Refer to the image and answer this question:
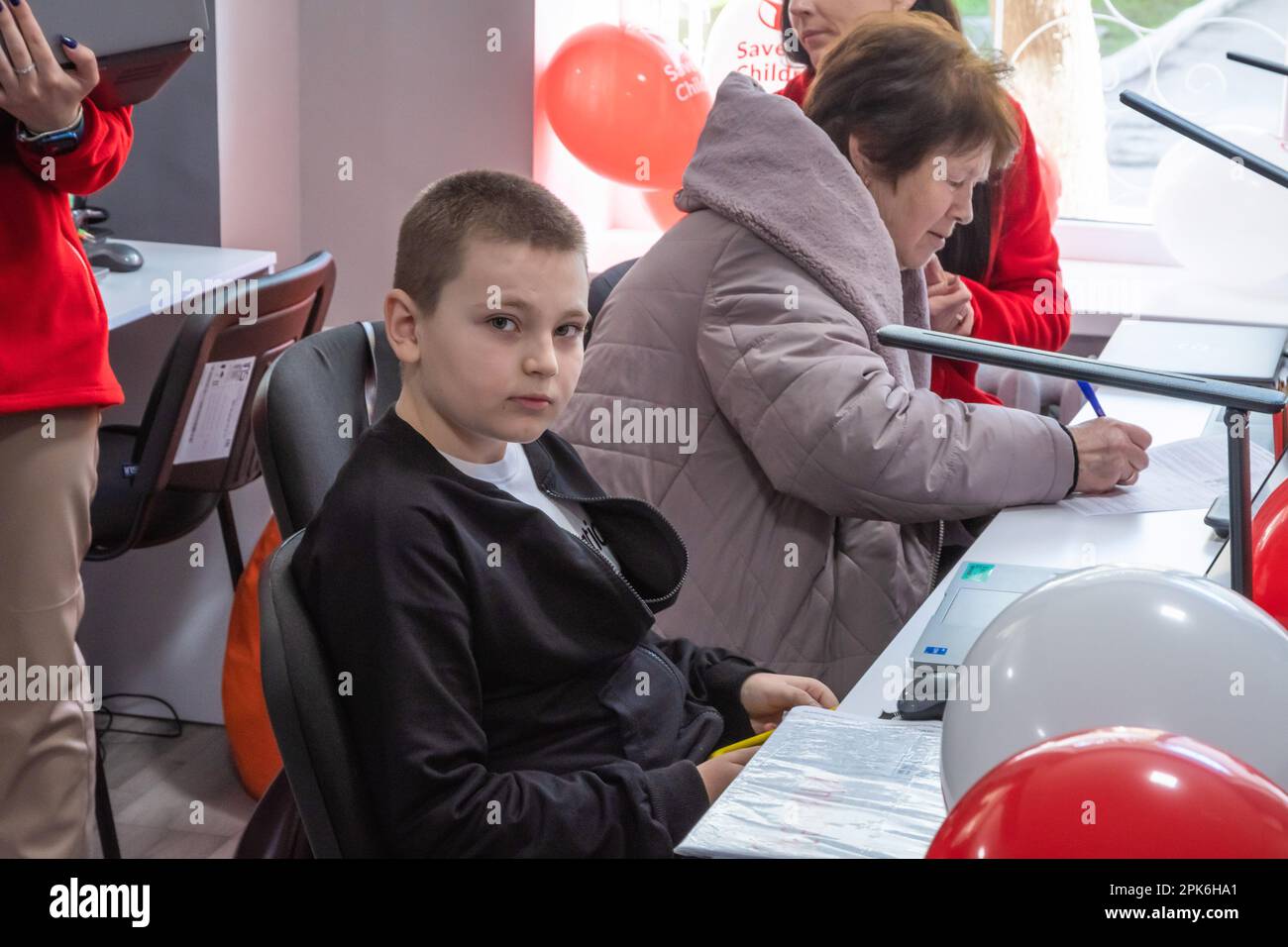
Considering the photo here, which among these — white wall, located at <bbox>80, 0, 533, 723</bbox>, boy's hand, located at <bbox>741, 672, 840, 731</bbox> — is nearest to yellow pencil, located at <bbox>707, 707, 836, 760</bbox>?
boy's hand, located at <bbox>741, 672, 840, 731</bbox>

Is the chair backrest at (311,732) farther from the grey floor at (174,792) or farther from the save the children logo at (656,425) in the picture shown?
the grey floor at (174,792)

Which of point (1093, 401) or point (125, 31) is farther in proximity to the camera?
point (1093, 401)

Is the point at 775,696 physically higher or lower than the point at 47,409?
lower

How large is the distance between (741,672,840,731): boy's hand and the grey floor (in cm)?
122

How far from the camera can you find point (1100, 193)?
3.39 meters

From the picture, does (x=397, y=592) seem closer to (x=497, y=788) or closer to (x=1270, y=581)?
(x=497, y=788)

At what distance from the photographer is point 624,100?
3.04 m

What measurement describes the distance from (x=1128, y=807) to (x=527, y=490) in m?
0.71

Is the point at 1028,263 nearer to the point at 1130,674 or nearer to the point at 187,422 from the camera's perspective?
the point at 187,422

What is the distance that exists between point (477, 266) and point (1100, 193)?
2586mm

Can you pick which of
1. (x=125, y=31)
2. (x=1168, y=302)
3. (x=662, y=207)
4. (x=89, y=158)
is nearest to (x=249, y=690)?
(x=89, y=158)

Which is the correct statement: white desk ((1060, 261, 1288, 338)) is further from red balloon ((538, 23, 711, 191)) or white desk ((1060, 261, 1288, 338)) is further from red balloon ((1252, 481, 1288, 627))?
red balloon ((1252, 481, 1288, 627))

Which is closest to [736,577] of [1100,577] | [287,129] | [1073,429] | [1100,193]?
[1073,429]
